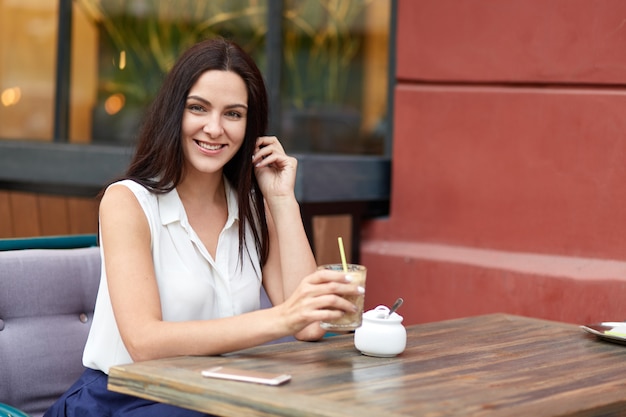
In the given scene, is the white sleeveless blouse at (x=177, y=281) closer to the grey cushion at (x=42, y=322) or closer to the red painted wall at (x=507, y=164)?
the grey cushion at (x=42, y=322)

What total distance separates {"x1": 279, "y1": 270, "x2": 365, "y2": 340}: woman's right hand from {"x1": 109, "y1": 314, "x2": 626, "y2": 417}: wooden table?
0.33 ft

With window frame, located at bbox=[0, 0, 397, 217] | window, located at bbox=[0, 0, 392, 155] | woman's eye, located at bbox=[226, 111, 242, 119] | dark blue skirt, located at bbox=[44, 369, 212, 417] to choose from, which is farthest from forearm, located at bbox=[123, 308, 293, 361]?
window, located at bbox=[0, 0, 392, 155]

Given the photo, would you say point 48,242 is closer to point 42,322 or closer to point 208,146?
point 42,322

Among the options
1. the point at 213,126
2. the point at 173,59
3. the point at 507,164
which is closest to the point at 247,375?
the point at 213,126

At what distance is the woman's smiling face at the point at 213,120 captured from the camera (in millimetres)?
2539

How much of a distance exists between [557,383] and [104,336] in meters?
1.08

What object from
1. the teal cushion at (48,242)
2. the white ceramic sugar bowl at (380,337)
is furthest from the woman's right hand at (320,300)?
the teal cushion at (48,242)

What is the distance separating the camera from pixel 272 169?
2.85 metres

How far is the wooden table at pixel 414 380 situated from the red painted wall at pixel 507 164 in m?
1.17

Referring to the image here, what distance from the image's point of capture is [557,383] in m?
2.06

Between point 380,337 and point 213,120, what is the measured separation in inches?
28.4

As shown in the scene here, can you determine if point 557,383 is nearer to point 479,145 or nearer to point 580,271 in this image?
point 580,271

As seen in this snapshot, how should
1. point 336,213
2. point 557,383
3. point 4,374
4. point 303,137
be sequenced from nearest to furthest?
1. point 557,383
2. point 4,374
3. point 336,213
4. point 303,137

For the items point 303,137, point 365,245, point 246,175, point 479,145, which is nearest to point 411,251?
point 365,245
